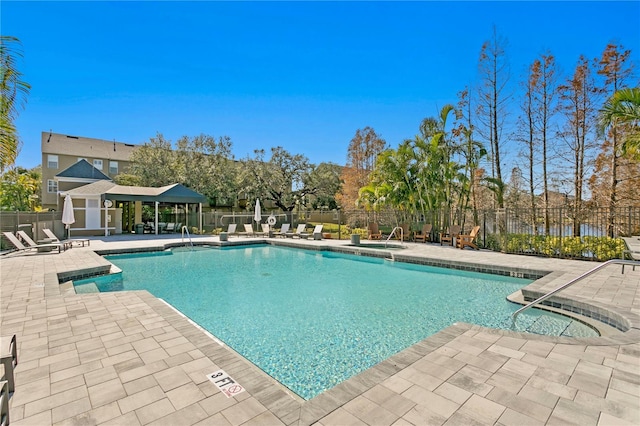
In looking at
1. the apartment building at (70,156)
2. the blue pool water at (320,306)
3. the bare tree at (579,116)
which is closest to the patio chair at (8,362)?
the blue pool water at (320,306)

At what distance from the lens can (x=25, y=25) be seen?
20.6ft

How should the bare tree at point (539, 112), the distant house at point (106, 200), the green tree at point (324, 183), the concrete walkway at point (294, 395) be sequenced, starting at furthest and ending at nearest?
the green tree at point (324, 183)
the distant house at point (106, 200)
the bare tree at point (539, 112)
the concrete walkway at point (294, 395)

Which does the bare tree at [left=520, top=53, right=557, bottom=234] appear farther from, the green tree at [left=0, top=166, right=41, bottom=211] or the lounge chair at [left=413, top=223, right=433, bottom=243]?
the green tree at [left=0, top=166, right=41, bottom=211]

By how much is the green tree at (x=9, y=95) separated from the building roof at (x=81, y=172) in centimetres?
1926

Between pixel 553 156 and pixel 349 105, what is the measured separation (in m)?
9.79

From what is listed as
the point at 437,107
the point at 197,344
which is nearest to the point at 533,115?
the point at 437,107

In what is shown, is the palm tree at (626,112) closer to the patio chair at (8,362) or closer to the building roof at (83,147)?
the patio chair at (8,362)

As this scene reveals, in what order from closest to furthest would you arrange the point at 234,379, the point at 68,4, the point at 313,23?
the point at 234,379 < the point at 68,4 < the point at 313,23

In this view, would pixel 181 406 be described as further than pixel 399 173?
No

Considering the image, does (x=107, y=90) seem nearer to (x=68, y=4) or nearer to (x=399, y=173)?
(x=68, y=4)

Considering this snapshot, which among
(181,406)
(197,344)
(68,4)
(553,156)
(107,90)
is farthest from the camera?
(107,90)

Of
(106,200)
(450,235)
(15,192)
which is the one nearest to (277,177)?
(106,200)

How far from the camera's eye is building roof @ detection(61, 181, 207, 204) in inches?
681

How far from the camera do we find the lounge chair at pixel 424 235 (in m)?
14.4
